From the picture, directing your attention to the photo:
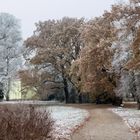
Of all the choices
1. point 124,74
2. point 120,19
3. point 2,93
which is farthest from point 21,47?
point 120,19

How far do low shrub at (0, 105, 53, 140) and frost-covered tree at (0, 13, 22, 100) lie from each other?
52908 millimetres

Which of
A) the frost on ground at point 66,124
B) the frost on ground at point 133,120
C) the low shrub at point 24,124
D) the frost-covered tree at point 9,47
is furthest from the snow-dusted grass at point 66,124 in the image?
the frost-covered tree at point 9,47

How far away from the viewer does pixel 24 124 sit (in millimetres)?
12023

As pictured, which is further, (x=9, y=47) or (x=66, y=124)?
(x=9, y=47)

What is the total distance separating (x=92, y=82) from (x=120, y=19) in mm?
20900

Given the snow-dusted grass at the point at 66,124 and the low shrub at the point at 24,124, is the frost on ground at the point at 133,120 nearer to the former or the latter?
the snow-dusted grass at the point at 66,124

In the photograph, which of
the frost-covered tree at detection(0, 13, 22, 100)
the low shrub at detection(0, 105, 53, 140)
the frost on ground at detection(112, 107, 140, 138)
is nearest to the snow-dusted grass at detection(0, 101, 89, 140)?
the low shrub at detection(0, 105, 53, 140)

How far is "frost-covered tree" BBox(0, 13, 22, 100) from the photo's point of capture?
218ft

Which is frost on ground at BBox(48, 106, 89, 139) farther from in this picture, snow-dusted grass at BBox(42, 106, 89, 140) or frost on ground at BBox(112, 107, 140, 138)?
frost on ground at BBox(112, 107, 140, 138)

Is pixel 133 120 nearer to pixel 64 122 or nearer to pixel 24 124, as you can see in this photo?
pixel 64 122

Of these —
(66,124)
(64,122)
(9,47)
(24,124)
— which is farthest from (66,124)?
(9,47)

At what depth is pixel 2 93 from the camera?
69.9m

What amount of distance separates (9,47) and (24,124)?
55.5 m

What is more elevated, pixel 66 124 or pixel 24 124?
pixel 24 124
